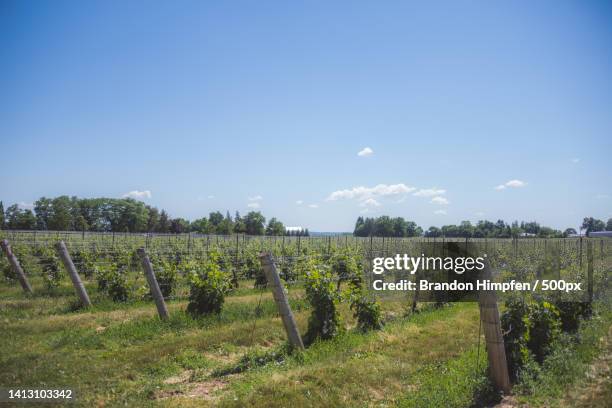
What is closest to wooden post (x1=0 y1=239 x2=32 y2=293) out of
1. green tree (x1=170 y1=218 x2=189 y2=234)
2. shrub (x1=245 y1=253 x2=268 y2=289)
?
shrub (x1=245 y1=253 x2=268 y2=289)

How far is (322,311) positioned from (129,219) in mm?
112908

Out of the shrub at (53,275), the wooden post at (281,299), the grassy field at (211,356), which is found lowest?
the grassy field at (211,356)

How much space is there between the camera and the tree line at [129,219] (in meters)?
96.2

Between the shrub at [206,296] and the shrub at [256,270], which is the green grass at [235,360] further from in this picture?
the shrub at [256,270]

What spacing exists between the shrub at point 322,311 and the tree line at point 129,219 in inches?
3456

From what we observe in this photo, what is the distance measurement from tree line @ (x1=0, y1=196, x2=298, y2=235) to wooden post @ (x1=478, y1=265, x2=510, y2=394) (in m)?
90.5

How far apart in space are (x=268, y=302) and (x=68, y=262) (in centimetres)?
430

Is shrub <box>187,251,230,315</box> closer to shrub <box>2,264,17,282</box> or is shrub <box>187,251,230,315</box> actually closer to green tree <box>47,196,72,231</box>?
shrub <box>2,264,17,282</box>

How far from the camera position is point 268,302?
9180 millimetres

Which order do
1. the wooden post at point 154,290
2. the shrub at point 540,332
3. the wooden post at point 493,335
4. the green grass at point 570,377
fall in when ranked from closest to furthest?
1. the wooden post at point 493,335
2. the green grass at point 570,377
3. the shrub at point 540,332
4. the wooden post at point 154,290

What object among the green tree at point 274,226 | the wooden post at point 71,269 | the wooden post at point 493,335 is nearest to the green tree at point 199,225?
the green tree at point 274,226

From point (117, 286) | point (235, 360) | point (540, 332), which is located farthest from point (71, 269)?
point (540, 332)

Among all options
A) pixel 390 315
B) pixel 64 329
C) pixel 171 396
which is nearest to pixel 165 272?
pixel 64 329

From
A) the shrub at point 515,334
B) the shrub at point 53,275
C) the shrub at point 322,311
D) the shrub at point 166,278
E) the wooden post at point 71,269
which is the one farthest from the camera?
the shrub at point 53,275
